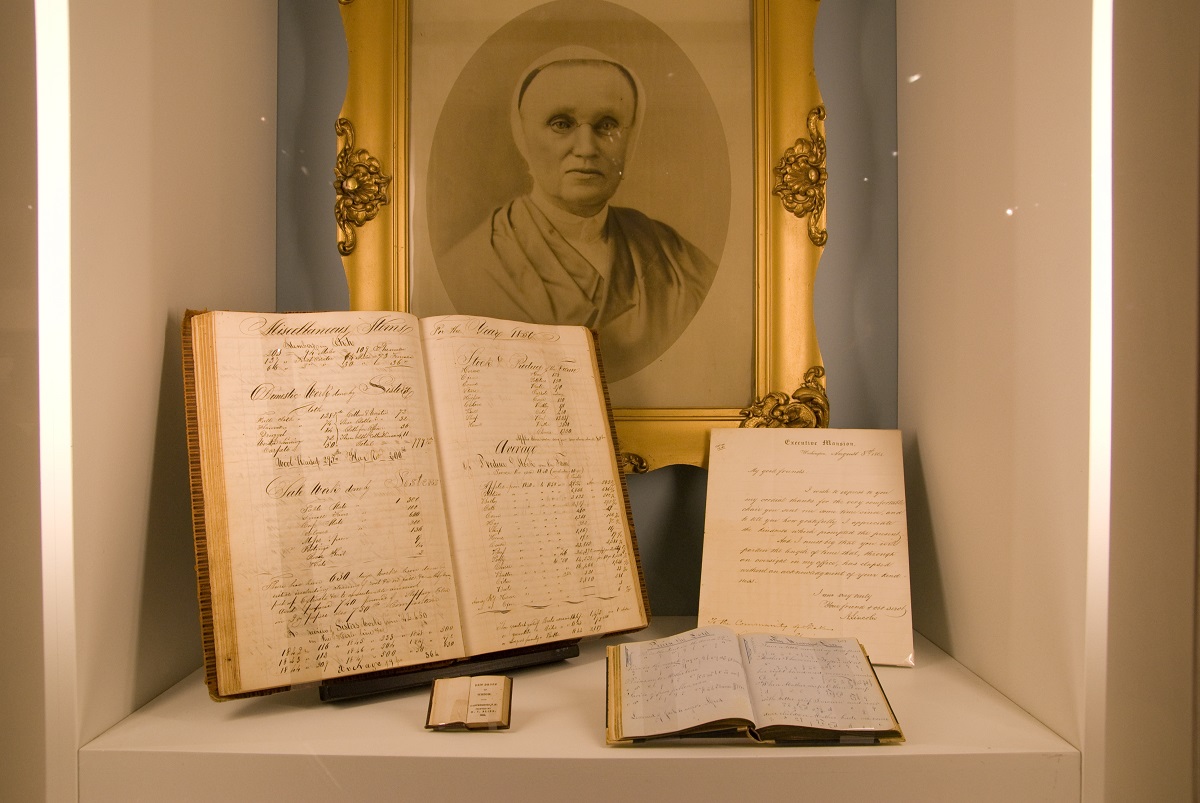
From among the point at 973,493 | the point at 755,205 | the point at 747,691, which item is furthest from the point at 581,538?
the point at 755,205

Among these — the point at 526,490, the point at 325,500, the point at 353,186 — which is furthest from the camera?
the point at 353,186

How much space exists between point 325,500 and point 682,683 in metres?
0.46

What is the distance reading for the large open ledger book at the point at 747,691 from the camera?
2.57 feet

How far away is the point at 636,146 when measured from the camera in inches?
50.3

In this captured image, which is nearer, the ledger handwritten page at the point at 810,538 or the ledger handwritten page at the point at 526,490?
the ledger handwritten page at the point at 526,490

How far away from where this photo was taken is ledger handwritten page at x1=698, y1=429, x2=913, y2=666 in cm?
108

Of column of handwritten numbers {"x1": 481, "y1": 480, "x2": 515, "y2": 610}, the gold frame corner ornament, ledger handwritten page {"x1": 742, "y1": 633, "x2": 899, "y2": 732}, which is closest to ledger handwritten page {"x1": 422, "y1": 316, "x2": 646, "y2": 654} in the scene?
column of handwritten numbers {"x1": 481, "y1": 480, "x2": 515, "y2": 610}

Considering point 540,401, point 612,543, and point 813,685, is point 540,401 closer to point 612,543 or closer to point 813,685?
point 612,543

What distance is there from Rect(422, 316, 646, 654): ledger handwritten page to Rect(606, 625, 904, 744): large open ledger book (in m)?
0.12

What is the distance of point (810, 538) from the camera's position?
3.68 ft

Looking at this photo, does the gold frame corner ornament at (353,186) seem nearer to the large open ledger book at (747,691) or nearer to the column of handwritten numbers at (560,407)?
the column of handwritten numbers at (560,407)

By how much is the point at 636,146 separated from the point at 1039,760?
1.00 m

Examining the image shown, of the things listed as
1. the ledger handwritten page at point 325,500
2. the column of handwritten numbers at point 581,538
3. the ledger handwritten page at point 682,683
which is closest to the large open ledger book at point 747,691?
the ledger handwritten page at point 682,683

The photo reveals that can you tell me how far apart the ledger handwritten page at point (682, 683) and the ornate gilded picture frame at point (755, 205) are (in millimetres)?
389
